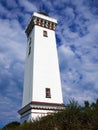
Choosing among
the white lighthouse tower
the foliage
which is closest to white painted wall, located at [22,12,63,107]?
the white lighthouse tower

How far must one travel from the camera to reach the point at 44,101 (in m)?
25.0

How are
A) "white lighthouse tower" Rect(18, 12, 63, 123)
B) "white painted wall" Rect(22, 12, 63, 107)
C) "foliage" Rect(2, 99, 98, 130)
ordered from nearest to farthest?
"foliage" Rect(2, 99, 98, 130)
"white lighthouse tower" Rect(18, 12, 63, 123)
"white painted wall" Rect(22, 12, 63, 107)

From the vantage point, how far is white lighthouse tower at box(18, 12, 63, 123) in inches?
969

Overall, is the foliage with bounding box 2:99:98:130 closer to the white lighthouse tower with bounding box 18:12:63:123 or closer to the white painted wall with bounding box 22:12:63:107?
the white lighthouse tower with bounding box 18:12:63:123

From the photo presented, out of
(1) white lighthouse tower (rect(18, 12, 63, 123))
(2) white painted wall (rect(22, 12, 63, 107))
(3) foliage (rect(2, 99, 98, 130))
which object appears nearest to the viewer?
(3) foliage (rect(2, 99, 98, 130))

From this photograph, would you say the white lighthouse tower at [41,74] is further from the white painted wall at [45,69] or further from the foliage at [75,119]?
the foliage at [75,119]

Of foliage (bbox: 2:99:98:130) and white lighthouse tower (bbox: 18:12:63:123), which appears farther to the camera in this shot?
white lighthouse tower (bbox: 18:12:63:123)

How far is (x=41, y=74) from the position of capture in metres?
26.6

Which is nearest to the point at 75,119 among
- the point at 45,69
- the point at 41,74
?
the point at 41,74

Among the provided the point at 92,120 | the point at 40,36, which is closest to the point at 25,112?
the point at 40,36

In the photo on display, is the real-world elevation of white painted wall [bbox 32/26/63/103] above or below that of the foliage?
above

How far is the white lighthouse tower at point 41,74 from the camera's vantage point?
969 inches

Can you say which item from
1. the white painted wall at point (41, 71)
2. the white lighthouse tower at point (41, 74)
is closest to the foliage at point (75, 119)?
the white lighthouse tower at point (41, 74)

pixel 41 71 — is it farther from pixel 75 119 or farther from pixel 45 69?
pixel 75 119
